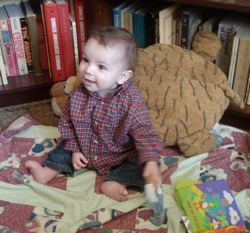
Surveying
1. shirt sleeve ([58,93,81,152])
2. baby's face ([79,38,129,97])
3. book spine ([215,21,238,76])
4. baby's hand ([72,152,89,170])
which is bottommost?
baby's hand ([72,152,89,170])

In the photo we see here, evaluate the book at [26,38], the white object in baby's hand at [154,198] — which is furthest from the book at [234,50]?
the book at [26,38]

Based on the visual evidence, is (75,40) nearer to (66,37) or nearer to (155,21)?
(66,37)

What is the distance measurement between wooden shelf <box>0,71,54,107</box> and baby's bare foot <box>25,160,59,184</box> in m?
0.42

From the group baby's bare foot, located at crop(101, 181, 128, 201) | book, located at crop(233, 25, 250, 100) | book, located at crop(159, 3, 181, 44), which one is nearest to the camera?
baby's bare foot, located at crop(101, 181, 128, 201)

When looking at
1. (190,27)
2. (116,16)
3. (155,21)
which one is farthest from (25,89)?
(190,27)

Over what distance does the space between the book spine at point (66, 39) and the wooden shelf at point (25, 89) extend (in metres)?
0.08

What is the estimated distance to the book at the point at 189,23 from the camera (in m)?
1.28

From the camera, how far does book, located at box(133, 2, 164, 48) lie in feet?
4.49

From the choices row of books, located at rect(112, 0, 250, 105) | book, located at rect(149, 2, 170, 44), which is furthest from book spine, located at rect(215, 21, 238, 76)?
book, located at rect(149, 2, 170, 44)

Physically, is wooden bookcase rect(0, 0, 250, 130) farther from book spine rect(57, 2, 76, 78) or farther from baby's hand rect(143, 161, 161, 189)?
baby's hand rect(143, 161, 161, 189)

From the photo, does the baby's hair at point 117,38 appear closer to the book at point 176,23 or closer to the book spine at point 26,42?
the book at point 176,23

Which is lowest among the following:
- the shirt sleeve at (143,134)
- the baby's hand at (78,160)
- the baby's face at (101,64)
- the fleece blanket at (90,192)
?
the fleece blanket at (90,192)

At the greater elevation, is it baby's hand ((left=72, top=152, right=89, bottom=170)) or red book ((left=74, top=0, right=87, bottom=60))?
red book ((left=74, top=0, right=87, bottom=60))

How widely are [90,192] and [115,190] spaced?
8 cm
